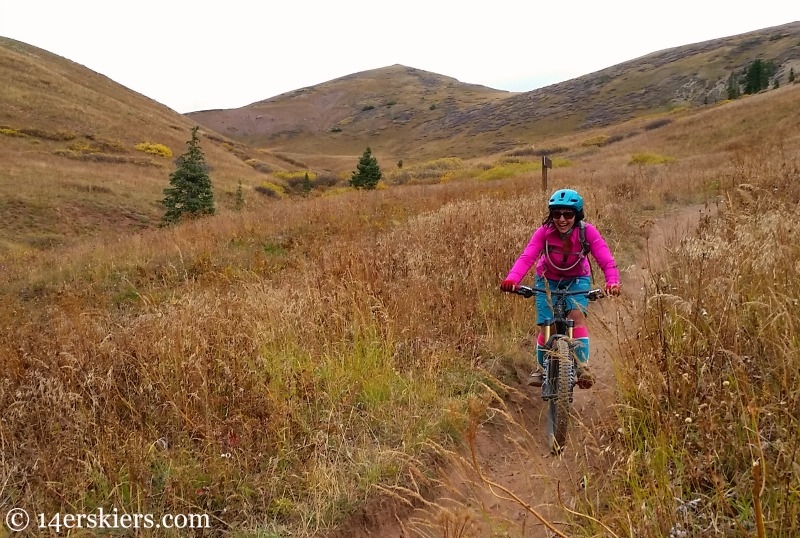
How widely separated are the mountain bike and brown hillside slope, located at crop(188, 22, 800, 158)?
68.2 metres

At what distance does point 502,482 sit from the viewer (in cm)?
327

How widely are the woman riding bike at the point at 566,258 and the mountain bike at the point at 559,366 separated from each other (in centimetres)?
8

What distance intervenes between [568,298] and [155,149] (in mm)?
45833

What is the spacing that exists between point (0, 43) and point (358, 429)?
76.3 m

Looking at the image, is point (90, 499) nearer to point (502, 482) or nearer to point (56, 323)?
point (56, 323)

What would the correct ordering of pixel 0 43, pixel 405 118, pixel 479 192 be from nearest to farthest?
pixel 479 192
pixel 0 43
pixel 405 118

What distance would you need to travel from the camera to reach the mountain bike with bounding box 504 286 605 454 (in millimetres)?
3350

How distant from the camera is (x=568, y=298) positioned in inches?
152

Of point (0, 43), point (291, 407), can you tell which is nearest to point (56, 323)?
point (291, 407)

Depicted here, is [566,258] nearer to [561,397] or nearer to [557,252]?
[557,252]

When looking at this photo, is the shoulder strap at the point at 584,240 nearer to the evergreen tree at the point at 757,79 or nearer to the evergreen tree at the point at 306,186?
the evergreen tree at the point at 306,186

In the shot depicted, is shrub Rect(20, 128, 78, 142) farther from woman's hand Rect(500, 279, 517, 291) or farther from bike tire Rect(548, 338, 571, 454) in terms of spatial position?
bike tire Rect(548, 338, 571, 454)

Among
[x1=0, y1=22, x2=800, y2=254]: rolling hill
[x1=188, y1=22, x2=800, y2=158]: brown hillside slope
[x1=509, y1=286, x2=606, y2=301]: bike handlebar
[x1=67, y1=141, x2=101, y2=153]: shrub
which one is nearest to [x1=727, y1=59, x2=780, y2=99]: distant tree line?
[x1=188, y1=22, x2=800, y2=158]: brown hillside slope

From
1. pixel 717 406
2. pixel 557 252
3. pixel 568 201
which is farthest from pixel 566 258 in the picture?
pixel 717 406
